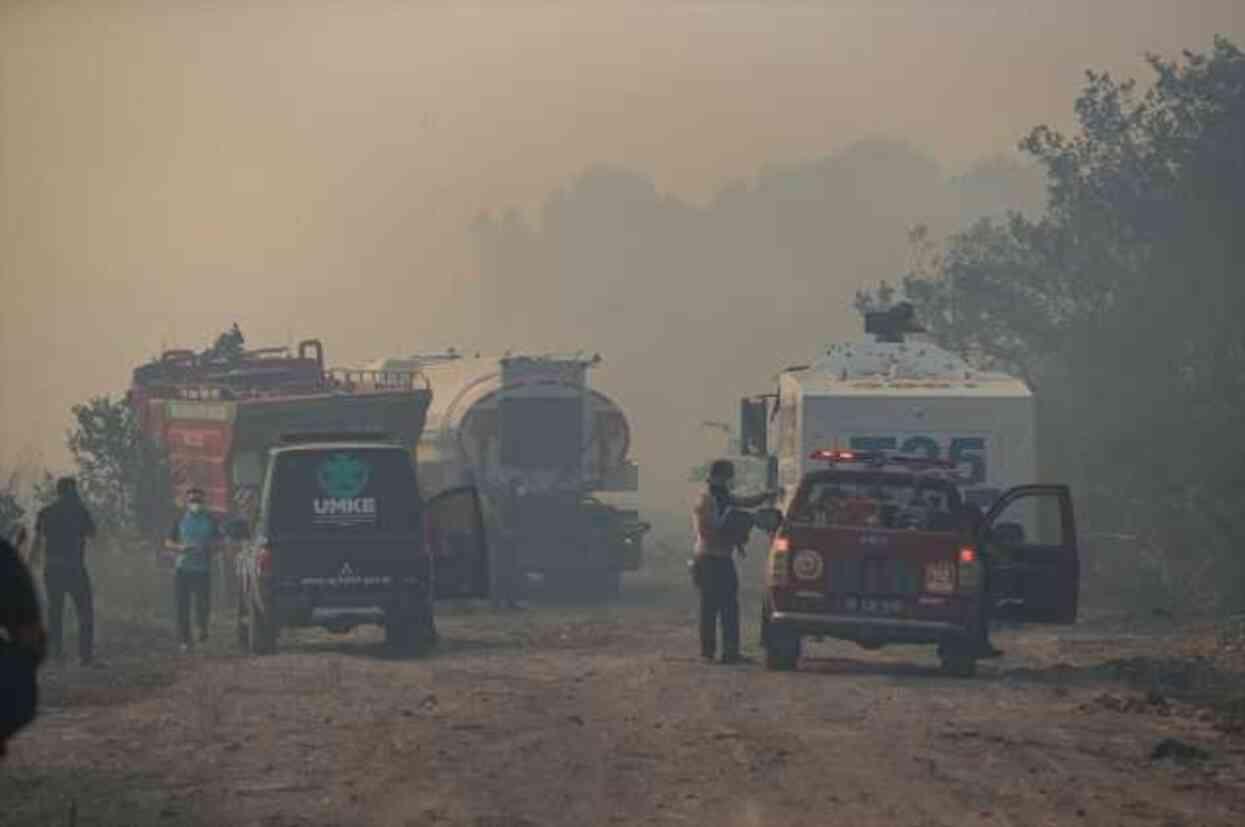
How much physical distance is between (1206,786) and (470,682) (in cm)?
825

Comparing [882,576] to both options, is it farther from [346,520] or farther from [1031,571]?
[346,520]

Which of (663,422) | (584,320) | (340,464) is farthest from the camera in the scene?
(584,320)

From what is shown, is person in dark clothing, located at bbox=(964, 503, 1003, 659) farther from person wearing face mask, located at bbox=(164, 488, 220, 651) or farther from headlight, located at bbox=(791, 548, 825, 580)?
person wearing face mask, located at bbox=(164, 488, 220, 651)

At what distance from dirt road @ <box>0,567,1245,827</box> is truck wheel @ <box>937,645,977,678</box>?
225 mm

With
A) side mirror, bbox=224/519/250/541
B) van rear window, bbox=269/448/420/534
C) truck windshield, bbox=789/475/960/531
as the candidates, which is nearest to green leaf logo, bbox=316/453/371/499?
van rear window, bbox=269/448/420/534

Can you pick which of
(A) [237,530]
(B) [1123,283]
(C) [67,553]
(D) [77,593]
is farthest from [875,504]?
(B) [1123,283]

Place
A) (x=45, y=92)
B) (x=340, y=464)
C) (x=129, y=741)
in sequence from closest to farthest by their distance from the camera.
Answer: (x=129, y=741) → (x=340, y=464) → (x=45, y=92)

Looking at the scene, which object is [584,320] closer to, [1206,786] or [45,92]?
[45,92]

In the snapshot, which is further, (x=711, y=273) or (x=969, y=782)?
(x=711, y=273)

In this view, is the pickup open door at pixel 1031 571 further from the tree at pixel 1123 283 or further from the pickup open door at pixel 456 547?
the tree at pixel 1123 283

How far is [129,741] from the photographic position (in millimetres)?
16719

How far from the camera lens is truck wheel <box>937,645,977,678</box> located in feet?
71.2

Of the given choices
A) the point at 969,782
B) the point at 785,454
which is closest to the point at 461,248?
the point at 785,454

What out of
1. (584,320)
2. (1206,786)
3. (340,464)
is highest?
(584,320)
